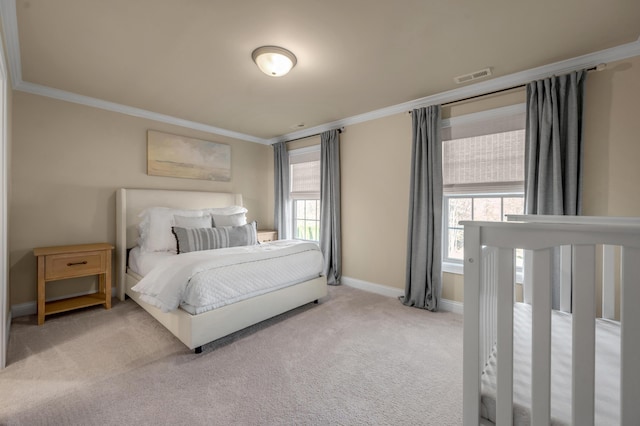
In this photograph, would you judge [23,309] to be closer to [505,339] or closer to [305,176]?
[305,176]

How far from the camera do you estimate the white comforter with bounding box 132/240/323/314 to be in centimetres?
211

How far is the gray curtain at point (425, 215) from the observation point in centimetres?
307

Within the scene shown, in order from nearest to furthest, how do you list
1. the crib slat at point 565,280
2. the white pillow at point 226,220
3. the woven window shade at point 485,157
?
the crib slat at point 565,280 < the woven window shade at point 485,157 < the white pillow at point 226,220

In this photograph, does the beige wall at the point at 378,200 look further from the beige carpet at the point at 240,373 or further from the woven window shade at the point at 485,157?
the beige carpet at the point at 240,373

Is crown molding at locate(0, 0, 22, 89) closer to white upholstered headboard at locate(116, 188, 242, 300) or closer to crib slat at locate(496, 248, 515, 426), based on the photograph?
white upholstered headboard at locate(116, 188, 242, 300)

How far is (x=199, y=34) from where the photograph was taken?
79.5 inches

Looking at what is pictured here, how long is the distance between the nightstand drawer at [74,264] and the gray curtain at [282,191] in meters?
2.47

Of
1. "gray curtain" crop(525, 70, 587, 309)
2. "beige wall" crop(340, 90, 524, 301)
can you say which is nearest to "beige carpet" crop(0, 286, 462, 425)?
"beige wall" crop(340, 90, 524, 301)

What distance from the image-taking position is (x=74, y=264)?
9.21 feet

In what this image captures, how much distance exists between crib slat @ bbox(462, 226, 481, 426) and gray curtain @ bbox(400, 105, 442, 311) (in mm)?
2231

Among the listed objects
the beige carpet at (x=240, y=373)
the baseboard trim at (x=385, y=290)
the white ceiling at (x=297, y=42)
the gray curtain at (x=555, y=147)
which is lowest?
the beige carpet at (x=240, y=373)

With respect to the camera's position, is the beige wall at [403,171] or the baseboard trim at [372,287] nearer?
the beige wall at [403,171]

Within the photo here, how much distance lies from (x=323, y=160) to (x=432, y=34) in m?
2.33

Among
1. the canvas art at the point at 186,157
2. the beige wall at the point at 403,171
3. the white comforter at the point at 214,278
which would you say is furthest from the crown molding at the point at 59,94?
the beige wall at the point at 403,171
